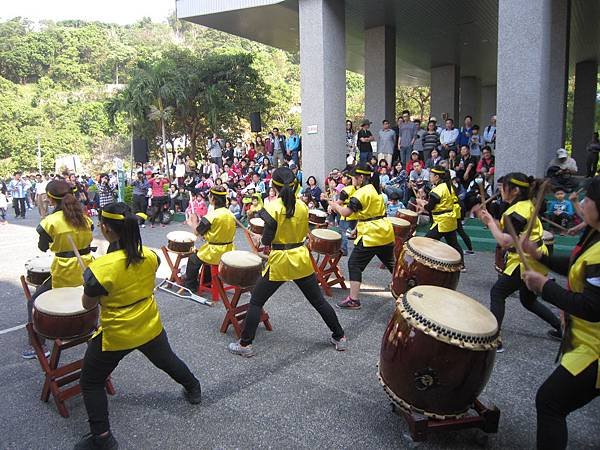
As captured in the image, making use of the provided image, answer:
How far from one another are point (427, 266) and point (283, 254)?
1214 mm

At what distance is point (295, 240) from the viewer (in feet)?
13.0

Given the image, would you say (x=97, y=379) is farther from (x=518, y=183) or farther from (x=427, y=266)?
(x=518, y=183)

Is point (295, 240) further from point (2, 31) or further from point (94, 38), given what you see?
point (2, 31)

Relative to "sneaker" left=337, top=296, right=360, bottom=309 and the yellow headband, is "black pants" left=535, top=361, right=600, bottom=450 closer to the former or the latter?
the yellow headband

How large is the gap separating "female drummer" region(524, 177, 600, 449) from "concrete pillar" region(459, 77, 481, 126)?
852 inches

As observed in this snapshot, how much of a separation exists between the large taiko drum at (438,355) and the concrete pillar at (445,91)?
54.7ft

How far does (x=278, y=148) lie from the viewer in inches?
589

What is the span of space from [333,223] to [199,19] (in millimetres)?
7026

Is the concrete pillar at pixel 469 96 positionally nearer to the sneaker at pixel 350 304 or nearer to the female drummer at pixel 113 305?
the sneaker at pixel 350 304

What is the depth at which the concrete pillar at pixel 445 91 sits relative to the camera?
18250mm

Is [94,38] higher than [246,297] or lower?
higher

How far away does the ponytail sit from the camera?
108 inches

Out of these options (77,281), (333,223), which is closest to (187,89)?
(333,223)

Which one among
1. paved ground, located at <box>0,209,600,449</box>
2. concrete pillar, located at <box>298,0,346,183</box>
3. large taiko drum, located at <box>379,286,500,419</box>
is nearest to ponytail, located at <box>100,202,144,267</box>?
paved ground, located at <box>0,209,600,449</box>
